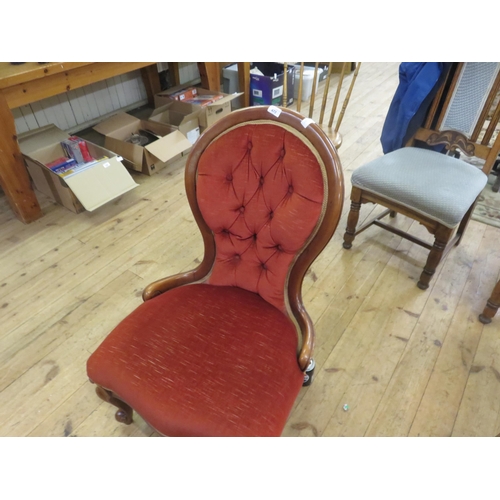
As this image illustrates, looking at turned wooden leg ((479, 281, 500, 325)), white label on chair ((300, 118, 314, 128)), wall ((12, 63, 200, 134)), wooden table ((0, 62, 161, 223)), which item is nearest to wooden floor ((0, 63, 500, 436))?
turned wooden leg ((479, 281, 500, 325))

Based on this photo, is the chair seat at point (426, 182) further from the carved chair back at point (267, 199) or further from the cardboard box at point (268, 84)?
the cardboard box at point (268, 84)

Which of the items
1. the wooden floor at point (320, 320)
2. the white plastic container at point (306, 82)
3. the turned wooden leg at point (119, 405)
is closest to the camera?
the turned wooden leg at point (119, 405)

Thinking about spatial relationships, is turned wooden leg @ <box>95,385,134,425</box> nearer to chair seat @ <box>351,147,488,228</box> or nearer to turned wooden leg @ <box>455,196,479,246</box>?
chair seat @ <box>351,147,488,228</box>

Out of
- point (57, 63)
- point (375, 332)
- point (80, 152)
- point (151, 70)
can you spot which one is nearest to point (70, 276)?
point (80, 152)

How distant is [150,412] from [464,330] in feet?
4.27

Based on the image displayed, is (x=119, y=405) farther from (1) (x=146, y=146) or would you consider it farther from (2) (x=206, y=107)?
(2) (x=206, y=107)

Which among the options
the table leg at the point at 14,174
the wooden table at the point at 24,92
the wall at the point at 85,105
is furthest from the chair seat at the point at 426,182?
the wall at the point at 85,105

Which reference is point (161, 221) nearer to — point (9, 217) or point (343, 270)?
point (9, 217)

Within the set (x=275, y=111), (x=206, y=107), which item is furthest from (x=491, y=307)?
(x=206, y=107)

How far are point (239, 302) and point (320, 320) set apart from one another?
22.9 inches

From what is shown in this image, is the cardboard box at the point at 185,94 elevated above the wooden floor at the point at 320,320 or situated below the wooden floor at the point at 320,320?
above

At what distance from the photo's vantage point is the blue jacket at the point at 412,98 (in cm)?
152

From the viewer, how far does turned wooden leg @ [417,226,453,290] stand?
1.44 meters

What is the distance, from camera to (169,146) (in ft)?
7.73
